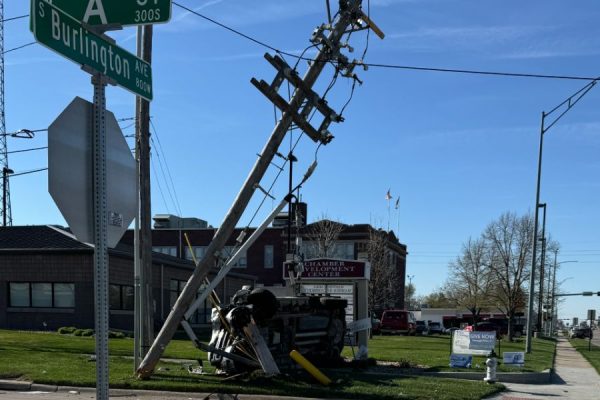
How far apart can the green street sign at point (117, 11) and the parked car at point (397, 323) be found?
44.3 m

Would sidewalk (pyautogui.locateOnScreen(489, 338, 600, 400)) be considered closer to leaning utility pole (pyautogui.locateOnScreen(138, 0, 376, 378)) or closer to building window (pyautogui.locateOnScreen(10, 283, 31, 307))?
leaning utility pole (pyautogui.locateOnScreen(138, 0, 376, 378))

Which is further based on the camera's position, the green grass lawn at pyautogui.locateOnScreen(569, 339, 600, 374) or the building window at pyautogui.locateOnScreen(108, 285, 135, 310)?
the building window at pyautogui.locateOnScreen(108, 285, 135, 310)

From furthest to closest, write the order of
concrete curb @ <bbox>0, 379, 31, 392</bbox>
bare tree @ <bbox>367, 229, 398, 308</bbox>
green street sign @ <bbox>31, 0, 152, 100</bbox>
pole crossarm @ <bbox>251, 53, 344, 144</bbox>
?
bare tree @ <bbox>367, 229, 398, 308</bbox> → pole crossarm @ <bbox>251, 53, 344, 144</bbox> → concrete curb @ <bbox>0, 379, 31, 392</bbox> → green street sign @ <bbox>31, 0, 152, 100</bbox>

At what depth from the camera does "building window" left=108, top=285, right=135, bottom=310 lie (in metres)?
31.7

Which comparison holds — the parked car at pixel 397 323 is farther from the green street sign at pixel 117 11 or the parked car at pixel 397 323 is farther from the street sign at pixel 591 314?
the green street sign at pixel 117 11

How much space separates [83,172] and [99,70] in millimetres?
715

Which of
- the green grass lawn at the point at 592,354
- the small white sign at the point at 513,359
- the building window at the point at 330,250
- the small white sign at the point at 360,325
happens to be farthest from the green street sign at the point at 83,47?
the building window at the point at 330,250

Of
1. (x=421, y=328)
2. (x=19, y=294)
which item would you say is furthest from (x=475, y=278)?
(x=19, y=294)

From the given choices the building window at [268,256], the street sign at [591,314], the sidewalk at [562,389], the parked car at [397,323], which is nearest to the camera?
the sidewalk at [562,389]

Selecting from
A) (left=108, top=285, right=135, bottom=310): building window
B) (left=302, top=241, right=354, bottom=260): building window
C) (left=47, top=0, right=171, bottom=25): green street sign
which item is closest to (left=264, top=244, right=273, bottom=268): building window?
(left=302, top=241, right=354, bottom=260): building window

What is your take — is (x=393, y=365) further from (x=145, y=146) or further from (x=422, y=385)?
(x=145, y=146)

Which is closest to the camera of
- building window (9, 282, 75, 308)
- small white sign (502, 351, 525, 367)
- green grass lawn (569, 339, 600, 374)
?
small white sign (502, 351, 525, 367)

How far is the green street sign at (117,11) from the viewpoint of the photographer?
14.9 ft

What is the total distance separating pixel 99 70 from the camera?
4324 millimetres
